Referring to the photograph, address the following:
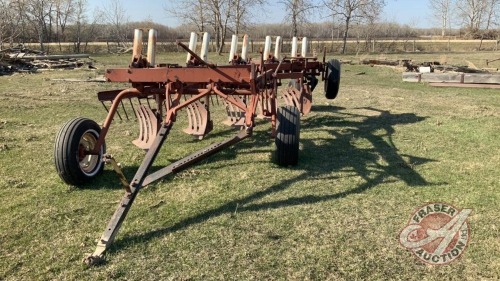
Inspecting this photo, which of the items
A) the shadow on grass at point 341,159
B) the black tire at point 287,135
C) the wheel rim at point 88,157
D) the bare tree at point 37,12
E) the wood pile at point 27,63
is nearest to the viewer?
the shadow on grass at point 341,159

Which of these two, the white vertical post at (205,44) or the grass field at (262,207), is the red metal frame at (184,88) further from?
the grass field at (262,207)

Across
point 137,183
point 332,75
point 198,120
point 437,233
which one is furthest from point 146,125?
point 437,233

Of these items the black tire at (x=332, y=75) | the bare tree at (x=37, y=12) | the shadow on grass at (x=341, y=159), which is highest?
the bare tree at (x=37, y=12)

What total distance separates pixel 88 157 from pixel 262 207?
6.96 feet

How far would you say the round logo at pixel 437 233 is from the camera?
124 inches

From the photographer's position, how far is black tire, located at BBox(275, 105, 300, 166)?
470 cm

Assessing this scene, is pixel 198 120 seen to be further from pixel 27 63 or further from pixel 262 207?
pixel 27 63

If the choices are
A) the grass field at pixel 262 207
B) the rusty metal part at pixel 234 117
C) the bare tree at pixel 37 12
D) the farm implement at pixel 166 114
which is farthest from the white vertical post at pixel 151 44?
the bare tree at pixel 37 12

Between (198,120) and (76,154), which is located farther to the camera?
(198,120)

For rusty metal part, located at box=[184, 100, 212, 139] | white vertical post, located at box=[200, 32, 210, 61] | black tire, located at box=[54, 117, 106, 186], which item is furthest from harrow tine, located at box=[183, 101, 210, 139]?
black tire, located at box=[54, 117, 106, 186]

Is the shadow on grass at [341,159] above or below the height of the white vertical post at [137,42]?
below

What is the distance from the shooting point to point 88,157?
4.75 m

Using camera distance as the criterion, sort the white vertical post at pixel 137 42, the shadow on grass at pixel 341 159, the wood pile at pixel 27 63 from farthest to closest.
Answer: the wood pile at pixel 27 63 < the white vertical post at pixel 137 42 < the shadow on grass at pixel 341 159

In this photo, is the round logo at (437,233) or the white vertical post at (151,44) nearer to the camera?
the round logo at (437,233)
